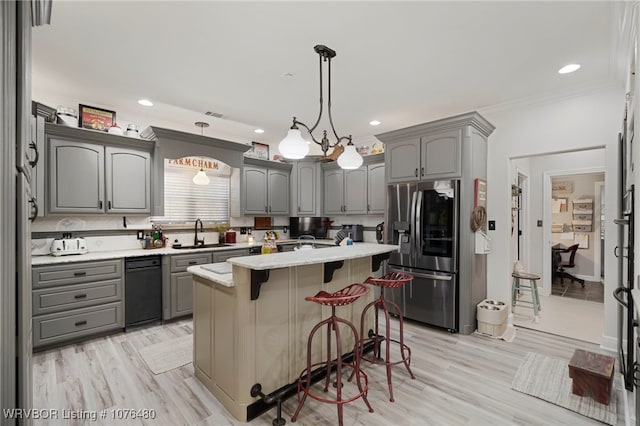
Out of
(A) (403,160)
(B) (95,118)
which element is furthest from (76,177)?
(A) (403,160)

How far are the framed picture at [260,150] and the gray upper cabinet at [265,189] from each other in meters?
0.37

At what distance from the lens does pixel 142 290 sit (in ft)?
12.1

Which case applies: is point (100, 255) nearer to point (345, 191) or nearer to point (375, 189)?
point (345, 191)

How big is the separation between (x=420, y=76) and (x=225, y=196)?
351 centimetres

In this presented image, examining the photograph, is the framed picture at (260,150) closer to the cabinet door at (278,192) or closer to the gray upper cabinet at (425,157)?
the cabinet door at (278,192)

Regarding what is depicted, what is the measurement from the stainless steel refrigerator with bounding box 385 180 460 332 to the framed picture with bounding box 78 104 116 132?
151 inches

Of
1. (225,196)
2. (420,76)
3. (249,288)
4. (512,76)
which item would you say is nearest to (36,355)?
(249,288)

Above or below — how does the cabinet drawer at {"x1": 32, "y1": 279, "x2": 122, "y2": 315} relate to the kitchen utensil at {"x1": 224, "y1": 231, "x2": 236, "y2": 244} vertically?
below

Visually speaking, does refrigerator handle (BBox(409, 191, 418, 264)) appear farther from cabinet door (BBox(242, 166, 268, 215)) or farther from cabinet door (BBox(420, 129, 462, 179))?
cabinet door (BBox(242, 166, 268, 215))

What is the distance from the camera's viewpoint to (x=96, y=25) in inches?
90.7

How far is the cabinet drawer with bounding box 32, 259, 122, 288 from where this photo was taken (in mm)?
3045

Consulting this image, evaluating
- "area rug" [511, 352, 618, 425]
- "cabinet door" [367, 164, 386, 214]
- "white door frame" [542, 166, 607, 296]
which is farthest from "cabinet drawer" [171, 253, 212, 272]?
"white door frame" [542, 166, 607, 296]

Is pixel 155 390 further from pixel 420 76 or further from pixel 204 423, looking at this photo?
pixel 420 76

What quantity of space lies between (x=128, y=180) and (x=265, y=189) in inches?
83.1
